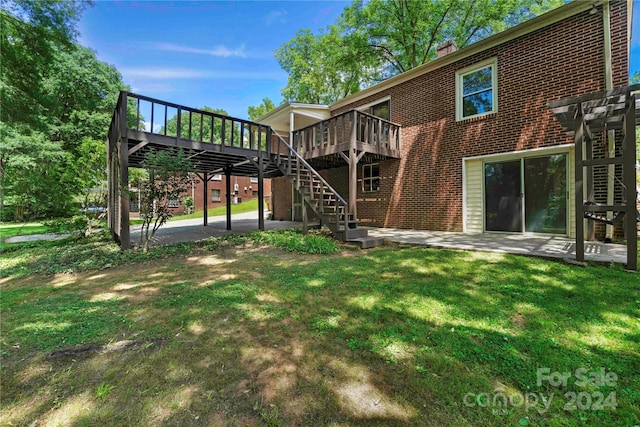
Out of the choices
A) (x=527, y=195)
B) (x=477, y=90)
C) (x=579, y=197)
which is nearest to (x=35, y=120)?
(x=477, y=90)

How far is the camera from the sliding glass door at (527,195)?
661 cm

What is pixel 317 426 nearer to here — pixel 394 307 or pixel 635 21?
pixel 394 307

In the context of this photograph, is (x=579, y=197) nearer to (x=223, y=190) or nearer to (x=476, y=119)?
(x=476, y=119)

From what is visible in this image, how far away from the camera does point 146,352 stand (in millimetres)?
2162

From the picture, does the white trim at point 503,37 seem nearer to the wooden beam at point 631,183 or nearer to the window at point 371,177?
the window at point 371,177

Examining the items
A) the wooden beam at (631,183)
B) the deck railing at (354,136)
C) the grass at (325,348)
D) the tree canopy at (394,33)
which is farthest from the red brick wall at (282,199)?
the wooden beam at (631,183)

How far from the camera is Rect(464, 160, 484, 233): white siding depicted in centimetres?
788

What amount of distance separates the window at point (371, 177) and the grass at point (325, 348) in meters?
6.51

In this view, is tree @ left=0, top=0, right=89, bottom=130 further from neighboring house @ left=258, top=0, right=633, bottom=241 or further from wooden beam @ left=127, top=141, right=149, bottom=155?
neighboring house @ left=258, top=0, right=633, bottom=241

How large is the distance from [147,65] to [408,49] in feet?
50.2

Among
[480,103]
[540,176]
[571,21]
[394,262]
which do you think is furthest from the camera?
[480,103]

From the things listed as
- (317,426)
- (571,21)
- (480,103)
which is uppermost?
(571,21)

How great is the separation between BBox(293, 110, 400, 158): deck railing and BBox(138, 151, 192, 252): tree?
172 inches

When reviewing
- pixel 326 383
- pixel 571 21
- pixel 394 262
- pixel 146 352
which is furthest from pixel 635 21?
pixel 146 352
